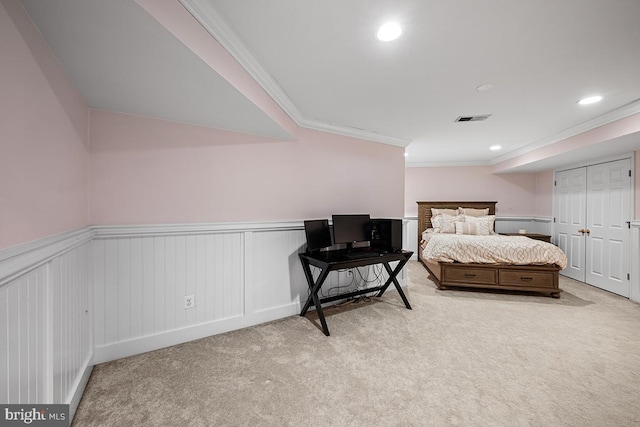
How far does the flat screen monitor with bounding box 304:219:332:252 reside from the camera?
283 centimetres

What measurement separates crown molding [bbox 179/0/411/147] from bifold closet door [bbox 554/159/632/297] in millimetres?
3865

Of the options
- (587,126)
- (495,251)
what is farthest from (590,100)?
(495,251)

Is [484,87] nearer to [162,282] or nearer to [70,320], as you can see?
[162,282]

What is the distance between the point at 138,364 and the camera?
2.03 m

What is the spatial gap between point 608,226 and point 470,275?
7.40ft

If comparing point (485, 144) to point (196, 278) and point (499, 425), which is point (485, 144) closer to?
point (499, 425)

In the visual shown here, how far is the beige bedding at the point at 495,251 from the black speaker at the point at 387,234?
1122 mm

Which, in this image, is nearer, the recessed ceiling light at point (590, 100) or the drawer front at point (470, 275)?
the recessed ceiling light at point (590, 100)

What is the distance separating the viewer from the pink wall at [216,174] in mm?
2084

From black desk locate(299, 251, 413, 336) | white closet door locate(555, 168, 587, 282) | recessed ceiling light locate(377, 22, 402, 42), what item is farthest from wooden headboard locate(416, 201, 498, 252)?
recessed ceiling light locate(377, 22, 402, 42)

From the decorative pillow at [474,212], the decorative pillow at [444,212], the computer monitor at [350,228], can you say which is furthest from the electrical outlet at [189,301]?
the decorative pillow at [474,212]

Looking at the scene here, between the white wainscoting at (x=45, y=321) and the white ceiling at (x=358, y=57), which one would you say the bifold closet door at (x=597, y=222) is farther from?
the white wainscoting at (x=45, y=321)

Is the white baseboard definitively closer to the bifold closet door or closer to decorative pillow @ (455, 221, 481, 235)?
decorative pillow @ (455, 221, 481, 235)

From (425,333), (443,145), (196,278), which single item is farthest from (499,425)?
(443,145)
